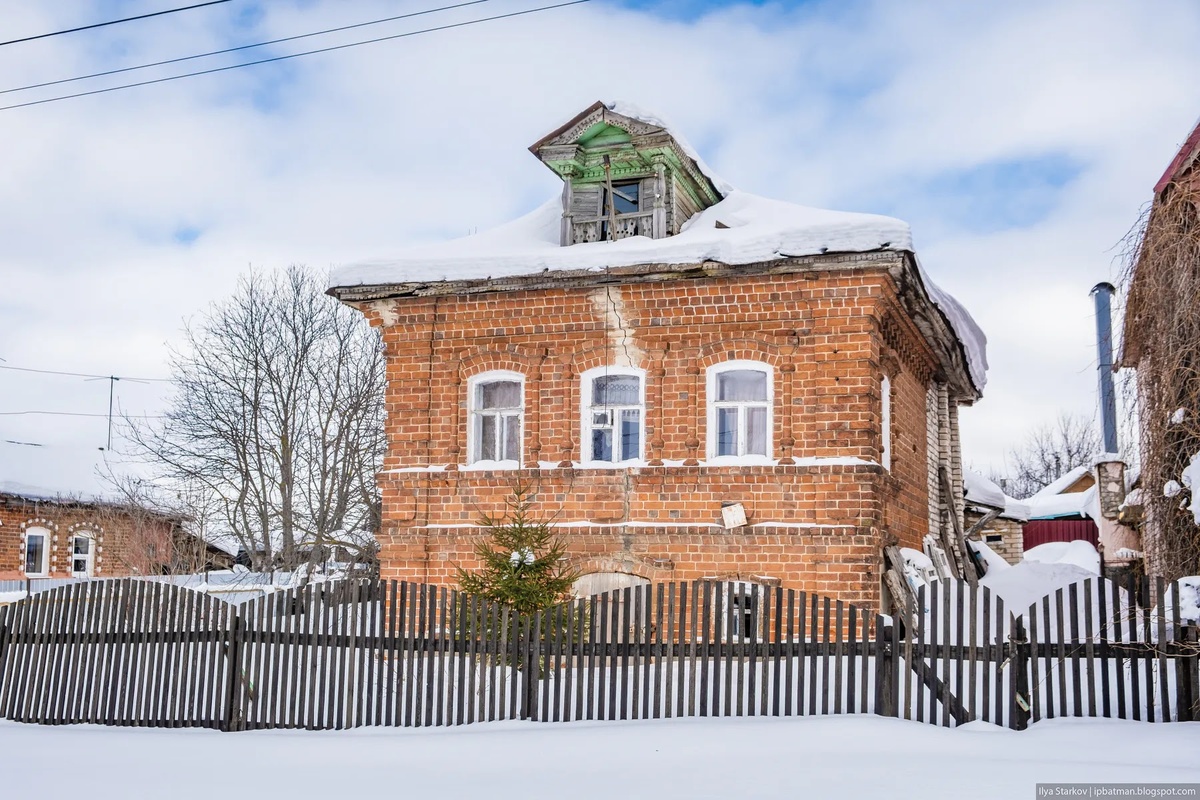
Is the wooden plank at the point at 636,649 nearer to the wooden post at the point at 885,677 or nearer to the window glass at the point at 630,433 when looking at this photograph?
the wooden post at the point at 885,677

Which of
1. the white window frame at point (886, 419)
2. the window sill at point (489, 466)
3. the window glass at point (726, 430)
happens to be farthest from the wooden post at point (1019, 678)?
the window sill at point (489, 466)

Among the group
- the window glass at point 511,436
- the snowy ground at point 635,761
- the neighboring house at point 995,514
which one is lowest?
the snowy ground at point 635,761

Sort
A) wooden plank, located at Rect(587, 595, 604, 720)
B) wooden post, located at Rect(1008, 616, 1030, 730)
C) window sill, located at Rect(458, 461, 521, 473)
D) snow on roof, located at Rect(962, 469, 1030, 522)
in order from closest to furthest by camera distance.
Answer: wooden post, located at Rect(1008, 616, 1030, 730) → wooden plank, located at Rect(587, 595, 604, 720) → window sill, located at Rect(458, 461, 521, 473) → snow on roof, located at Rect(962, 469, 1030, 522)

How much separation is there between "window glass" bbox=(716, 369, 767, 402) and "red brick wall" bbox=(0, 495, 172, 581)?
2347 centimetres

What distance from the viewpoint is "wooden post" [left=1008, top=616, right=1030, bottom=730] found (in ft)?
28.1

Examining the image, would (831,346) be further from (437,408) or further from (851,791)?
(851,791)

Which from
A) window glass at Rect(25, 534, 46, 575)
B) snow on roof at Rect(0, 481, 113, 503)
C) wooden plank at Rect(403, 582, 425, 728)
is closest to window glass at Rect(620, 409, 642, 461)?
wooden plank at Rect(403, 582, 425, 728)

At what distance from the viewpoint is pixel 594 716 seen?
9641 mm

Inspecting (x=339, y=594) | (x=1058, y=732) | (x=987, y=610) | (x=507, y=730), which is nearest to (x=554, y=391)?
(x=339, y=594)

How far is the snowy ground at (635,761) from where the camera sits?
272 inches

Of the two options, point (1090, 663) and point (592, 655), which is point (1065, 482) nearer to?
point (1090, 663)

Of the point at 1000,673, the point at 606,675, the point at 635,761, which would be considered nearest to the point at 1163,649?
the point at 1000,673

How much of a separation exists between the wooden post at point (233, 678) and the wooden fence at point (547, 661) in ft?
0.04

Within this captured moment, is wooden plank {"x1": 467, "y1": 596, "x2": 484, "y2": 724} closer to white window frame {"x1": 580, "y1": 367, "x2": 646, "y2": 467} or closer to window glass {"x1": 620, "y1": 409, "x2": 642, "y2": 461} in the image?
white window frame {"x1": 580, "y1": 367, "x2": 646, "y2": 467}
